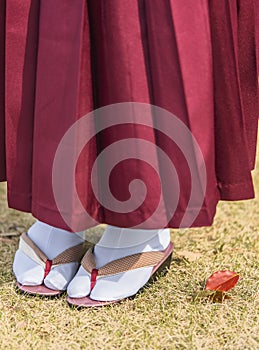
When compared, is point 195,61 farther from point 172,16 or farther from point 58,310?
point 58,310

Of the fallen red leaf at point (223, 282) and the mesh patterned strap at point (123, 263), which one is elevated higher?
the mesh patterned strap at point (123, 263)

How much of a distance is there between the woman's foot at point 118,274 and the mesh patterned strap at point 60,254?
6 cm

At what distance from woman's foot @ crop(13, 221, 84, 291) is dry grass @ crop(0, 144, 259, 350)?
4 centimetres

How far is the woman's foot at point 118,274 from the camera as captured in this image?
1522mm

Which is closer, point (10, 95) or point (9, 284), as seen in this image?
point (10, 95)

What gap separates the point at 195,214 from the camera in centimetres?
142

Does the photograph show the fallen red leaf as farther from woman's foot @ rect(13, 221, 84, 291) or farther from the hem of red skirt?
woman's foot @ rect(13, 221, 84, 291)

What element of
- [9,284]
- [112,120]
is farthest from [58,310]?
[112,120]

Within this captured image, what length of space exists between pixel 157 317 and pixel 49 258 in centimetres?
31

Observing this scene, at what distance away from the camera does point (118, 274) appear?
154cm

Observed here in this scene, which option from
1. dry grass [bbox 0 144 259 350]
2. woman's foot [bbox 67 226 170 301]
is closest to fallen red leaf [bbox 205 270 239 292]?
dry grass [bbox 0 144 259 350]

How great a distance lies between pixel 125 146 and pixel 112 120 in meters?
0.06

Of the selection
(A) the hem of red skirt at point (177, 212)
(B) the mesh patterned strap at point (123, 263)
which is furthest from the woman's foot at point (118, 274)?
(A) the hem of red skirt at point (177, 212)

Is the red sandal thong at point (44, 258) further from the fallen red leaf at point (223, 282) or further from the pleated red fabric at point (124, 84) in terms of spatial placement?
the fallen red leaf at point (223, 282)
